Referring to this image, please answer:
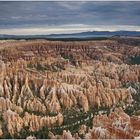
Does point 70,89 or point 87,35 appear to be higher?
point 87,35

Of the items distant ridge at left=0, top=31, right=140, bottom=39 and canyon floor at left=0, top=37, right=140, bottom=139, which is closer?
canyon floor at left=0, top=37, right=140, bottom=139

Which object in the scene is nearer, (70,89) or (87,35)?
(70,89)

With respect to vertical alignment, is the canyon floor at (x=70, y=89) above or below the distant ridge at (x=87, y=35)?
below

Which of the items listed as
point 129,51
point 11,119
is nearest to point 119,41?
point 129,51

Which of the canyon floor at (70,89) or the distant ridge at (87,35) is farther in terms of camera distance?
the distant ridge at (87,35)

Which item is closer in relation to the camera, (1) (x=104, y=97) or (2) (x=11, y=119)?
(2) (x=11, y=119)

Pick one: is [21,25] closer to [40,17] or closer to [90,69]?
[40,17]

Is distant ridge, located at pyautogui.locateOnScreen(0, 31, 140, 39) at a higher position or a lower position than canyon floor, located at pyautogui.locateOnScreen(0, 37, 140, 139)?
higher

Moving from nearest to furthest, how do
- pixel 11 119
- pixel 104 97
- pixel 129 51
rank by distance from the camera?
pixel 11 119 < pixel 104 97 < pixel 129 51
